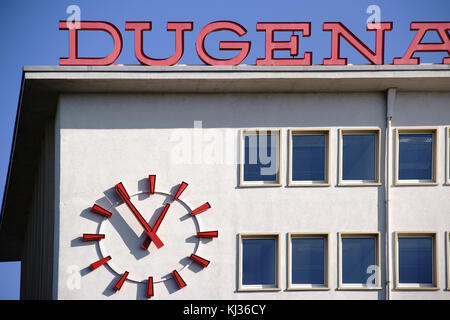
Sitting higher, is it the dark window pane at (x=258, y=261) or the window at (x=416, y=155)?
the window at (x=416, y=155)

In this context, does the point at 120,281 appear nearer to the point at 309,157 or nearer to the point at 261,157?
the point at 261,157

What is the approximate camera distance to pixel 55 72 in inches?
1248

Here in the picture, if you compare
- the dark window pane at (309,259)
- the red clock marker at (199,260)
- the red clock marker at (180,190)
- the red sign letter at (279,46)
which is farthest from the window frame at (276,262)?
the red sign letter at (279,46)

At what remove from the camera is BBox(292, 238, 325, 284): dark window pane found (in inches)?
1277

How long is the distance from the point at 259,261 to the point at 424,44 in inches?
350

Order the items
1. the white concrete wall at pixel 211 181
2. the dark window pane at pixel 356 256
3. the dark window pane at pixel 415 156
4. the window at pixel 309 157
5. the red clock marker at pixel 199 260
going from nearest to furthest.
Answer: the red clock marker at pixel 199 260 < the white concrete wall at pixel 211 181 < the dark window pane at pixel 356 256 < the window at pixel 309 157 < the dark window pane at pixel 415 156

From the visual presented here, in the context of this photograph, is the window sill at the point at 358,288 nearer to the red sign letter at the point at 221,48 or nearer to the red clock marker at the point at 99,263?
the red clock marker at the point at 99,263

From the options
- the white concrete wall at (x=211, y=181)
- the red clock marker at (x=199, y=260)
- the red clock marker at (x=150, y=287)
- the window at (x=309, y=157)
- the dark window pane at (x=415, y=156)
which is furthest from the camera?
the dark window pane at (x=415, y=156)

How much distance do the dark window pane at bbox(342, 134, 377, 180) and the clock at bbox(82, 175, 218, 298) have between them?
15.9 ft

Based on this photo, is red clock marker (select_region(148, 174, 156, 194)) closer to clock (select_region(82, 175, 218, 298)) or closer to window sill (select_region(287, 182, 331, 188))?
clock (select_region(82, 175, 218, 298))

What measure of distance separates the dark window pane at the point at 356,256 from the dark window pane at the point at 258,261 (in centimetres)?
231

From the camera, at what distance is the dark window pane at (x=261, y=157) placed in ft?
107

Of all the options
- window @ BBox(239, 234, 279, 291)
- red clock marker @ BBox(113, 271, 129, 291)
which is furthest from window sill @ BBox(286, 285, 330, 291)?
red clock marker @ BBox(113, 271, 129, 291)

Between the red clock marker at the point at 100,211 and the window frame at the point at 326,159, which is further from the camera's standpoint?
the window frame at the point at 326,159
